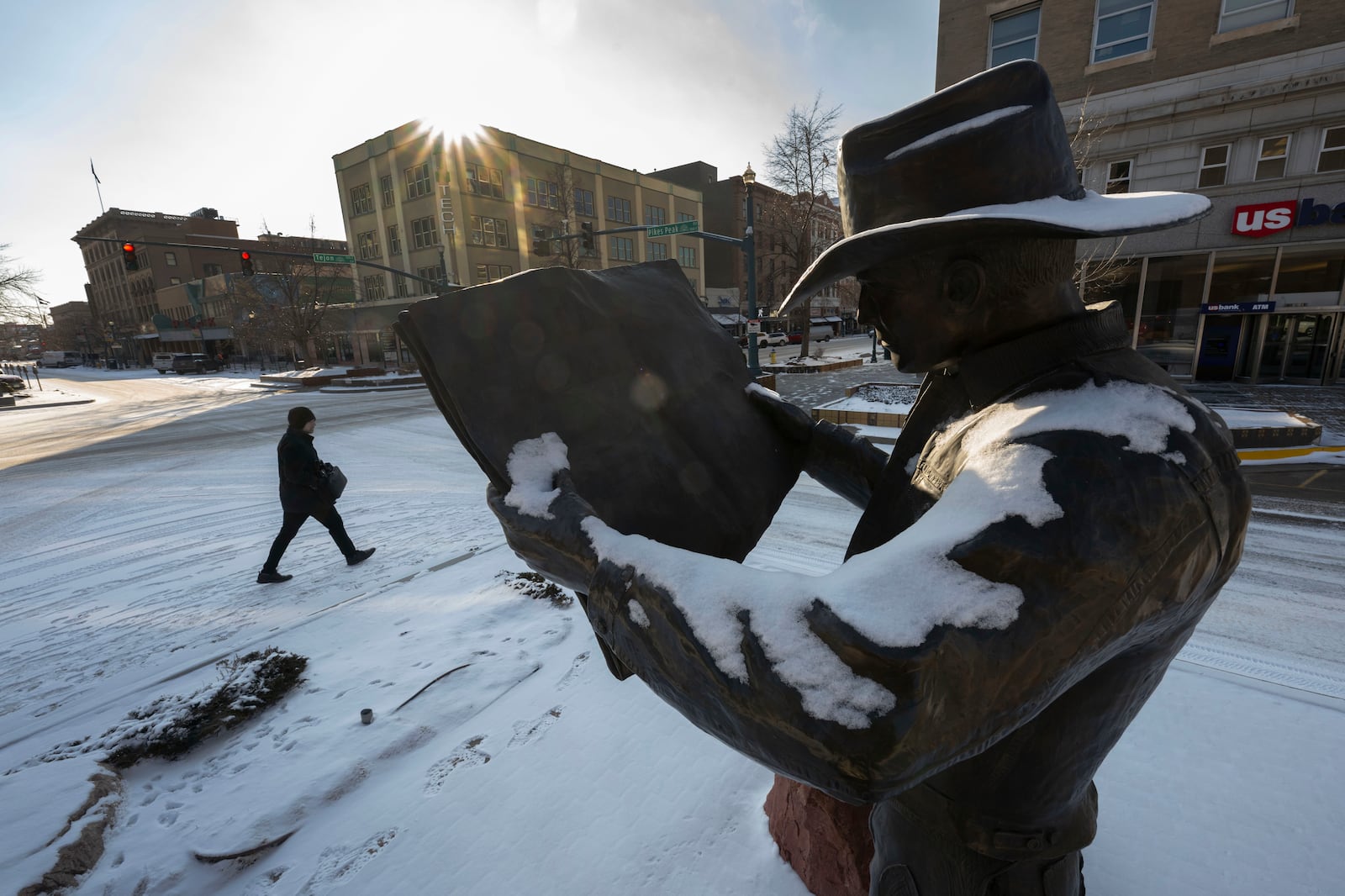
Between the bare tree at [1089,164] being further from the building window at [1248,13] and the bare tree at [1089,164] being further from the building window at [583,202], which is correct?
the building window at [583,202]

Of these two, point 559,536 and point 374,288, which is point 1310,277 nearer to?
point 559,536

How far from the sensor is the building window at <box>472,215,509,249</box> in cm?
3722

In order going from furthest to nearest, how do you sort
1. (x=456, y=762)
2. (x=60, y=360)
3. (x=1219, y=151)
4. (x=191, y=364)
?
(x=60, y=360)
(x=191, y=364)
(x=1219, y=151)
(x=456, y=762)

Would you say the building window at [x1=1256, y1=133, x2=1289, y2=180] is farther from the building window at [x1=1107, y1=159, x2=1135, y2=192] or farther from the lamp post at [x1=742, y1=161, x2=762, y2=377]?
the lamp post at [x1=742, y1=161, x2=762, y2=377]

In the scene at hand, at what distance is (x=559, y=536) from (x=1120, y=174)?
2187cm

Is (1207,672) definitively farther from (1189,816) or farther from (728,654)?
(728,654)

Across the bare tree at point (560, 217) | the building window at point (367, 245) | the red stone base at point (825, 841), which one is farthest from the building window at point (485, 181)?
the red stone base at point (825, 841)

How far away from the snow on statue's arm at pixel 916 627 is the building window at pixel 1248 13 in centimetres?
2228

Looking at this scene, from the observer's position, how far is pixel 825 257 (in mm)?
1276

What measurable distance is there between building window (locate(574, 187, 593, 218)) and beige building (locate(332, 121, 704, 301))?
0.06m

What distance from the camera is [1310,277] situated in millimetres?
15203

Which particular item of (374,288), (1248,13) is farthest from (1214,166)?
(374,288)

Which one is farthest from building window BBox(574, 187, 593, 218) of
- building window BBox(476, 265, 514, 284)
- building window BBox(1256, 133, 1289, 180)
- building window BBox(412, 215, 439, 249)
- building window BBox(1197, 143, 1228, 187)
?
building window BBox(1256, 133, 1289, 180)

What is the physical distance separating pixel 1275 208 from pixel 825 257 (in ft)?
70.4
